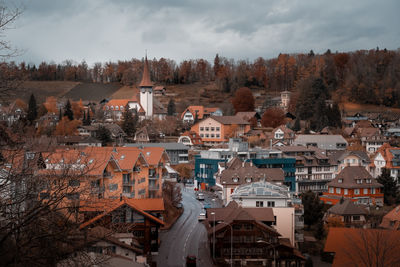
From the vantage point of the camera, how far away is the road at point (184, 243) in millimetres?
23562

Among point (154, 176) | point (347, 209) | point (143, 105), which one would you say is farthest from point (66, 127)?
point (347, 209)

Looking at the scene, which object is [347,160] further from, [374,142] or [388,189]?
[374,142]

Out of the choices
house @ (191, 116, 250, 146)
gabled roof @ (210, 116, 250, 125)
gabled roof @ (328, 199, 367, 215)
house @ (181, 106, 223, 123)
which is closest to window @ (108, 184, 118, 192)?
gabled roof @ (328, 199, 367, 215)

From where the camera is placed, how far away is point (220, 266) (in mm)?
23797

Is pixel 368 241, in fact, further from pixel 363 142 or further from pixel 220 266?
pixel 363 142

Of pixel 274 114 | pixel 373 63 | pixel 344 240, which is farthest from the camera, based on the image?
pixel 373 63

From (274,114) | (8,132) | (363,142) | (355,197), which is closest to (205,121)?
(274,114)

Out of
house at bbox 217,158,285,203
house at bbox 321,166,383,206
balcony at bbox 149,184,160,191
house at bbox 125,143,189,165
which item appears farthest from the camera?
house at bbox 125,143,189,165

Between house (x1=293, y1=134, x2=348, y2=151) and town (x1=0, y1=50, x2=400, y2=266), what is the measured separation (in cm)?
18

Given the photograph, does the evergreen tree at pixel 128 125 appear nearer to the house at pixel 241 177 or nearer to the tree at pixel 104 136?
the tree at pixel 104 136

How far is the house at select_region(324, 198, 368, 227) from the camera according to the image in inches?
1350

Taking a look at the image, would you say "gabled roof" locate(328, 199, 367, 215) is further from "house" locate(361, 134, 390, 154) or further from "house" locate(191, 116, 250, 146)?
"house" locate(191, 116, 250, 146)

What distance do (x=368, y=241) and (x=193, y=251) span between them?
8.56 meters

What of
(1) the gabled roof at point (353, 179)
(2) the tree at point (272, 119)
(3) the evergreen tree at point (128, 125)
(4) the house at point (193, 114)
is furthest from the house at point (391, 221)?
(4) the house at point (193, 114)
